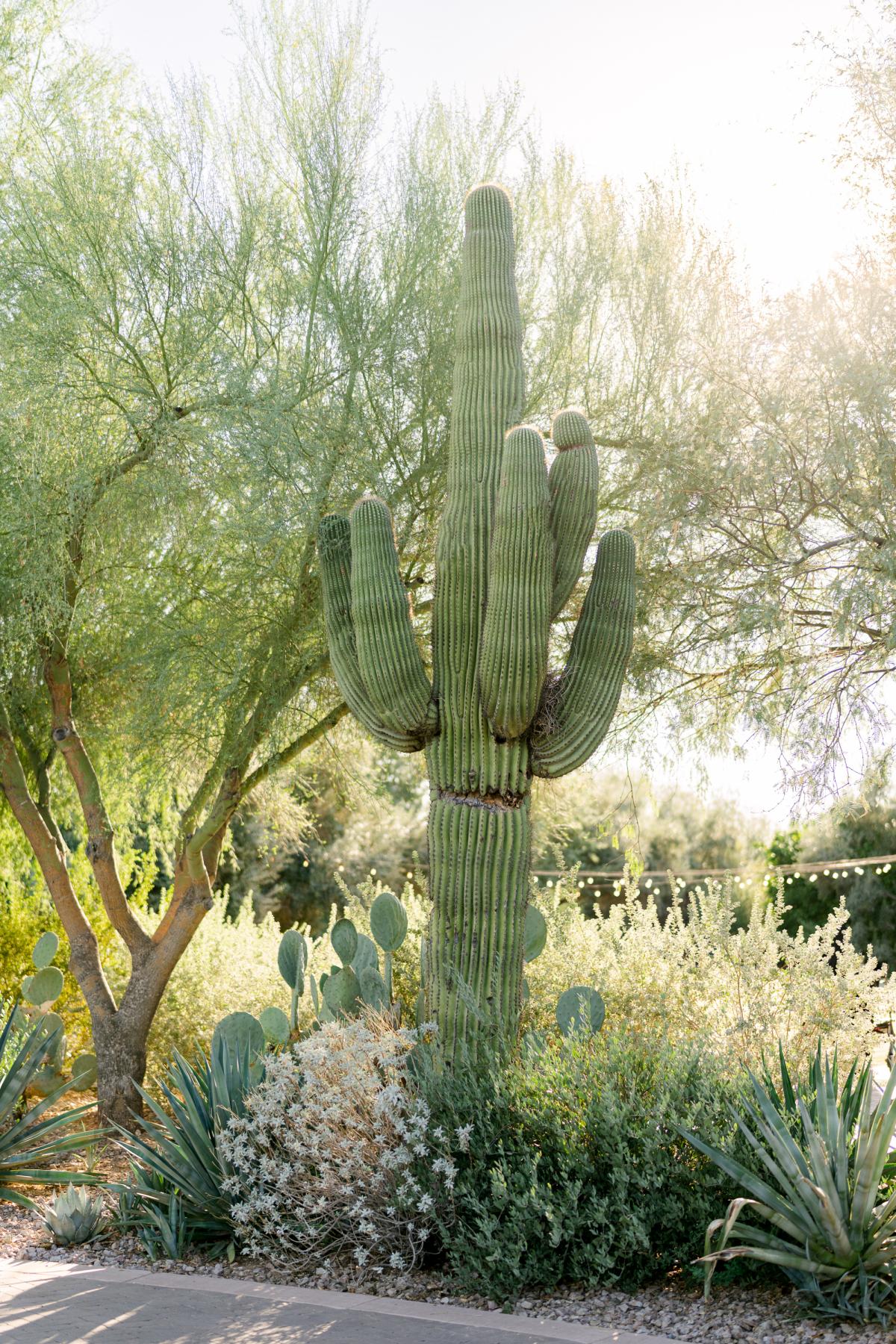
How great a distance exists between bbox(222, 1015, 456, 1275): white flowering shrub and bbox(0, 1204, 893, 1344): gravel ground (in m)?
0.11

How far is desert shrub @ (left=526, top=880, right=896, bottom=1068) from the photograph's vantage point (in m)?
6.51

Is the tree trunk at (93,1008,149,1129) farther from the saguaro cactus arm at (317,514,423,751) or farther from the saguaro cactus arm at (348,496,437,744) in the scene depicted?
the saguaro cactus arm at (348,496,437,744)

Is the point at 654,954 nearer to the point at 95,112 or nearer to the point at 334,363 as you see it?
the point at 334,363

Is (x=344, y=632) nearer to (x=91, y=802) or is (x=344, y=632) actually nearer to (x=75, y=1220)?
(x=75, y=1220)

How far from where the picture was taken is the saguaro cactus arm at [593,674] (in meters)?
6.43

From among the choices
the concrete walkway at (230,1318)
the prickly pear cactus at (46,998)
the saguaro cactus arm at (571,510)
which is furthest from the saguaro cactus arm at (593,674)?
the prickly pear cactus at (46,998)

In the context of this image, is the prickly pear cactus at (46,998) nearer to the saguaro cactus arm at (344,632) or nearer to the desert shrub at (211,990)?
the desert shrub at (211,990)

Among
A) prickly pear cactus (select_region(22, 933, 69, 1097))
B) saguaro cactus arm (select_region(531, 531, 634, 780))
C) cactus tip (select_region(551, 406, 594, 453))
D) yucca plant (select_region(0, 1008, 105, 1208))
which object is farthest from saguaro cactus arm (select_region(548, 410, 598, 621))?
prickly pear cactus (select_region(22, 933, 69, 1097))

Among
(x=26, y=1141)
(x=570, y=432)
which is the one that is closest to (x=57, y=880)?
(x=26, y=1141)

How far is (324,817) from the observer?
22250mm

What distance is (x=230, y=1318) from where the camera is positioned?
462 cm

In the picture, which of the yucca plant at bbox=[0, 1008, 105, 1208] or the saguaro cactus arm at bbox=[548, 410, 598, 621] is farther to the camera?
the yucca plant at bbox=[0, 1008, 105, 1208]

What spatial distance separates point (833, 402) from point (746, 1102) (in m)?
3.99

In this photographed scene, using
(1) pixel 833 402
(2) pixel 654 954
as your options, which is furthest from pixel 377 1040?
(1) pixel 833 402
